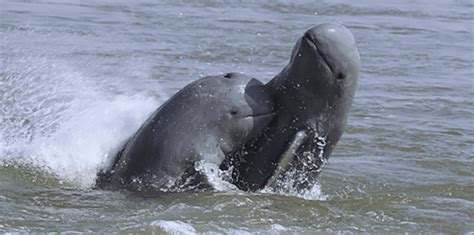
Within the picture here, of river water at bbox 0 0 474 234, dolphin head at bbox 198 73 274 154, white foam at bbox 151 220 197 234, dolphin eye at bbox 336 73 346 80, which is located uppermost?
dolphin eye at bbox 336 73 346 80

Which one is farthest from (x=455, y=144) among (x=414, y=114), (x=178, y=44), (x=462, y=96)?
(x=178, y=44)

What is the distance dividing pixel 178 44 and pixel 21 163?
709 centimetres

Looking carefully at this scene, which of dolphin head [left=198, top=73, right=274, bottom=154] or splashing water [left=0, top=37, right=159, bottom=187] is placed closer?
dolphin head [left=198, top=73, right=274, bottom=154]

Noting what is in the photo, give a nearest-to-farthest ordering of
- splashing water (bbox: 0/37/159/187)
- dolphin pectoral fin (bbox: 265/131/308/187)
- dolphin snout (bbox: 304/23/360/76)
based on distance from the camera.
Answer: dolphin snout (bbox: 304/23/360/76) < dolphin pectoral fin (bbox: 265/131/308/187) < splashing water (bbox: 0/37/159/187)

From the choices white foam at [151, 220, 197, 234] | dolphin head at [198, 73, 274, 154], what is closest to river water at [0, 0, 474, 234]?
white foam at [151, 220, 197, 234]

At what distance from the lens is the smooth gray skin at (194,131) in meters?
8.64

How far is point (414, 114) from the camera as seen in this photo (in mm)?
13344

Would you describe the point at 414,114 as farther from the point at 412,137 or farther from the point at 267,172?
the point at 267,172

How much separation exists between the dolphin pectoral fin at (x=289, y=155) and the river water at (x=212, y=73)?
0.78 feet

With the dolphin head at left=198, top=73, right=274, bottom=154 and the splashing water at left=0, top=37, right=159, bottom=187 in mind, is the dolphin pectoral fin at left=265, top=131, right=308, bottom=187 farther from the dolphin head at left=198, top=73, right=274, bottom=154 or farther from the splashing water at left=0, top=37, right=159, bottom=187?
the splashing water at left=0, top=37, right=159, bottom=187

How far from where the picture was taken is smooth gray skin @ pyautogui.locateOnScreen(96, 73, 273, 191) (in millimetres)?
8641

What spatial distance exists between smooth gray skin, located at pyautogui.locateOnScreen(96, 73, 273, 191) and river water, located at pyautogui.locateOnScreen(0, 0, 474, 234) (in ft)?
0.57

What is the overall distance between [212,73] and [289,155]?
21.5 feet

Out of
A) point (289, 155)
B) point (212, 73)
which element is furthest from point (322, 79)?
point (212, 73)
